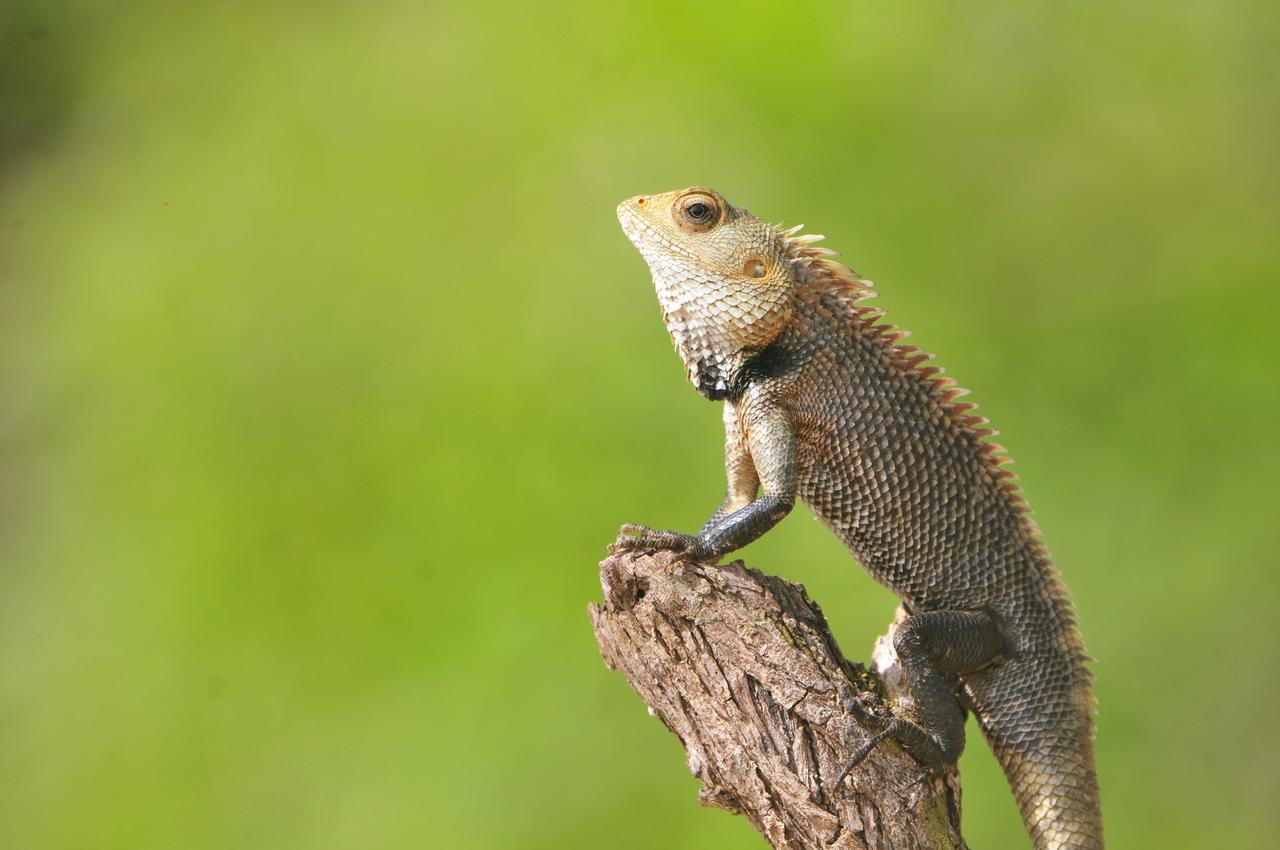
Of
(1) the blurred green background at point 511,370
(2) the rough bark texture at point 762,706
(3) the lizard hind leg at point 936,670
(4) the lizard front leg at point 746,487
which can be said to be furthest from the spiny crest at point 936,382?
(1) the blurred green background at point 511,370

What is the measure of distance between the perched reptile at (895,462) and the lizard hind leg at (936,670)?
0.02 m

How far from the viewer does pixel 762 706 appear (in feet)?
8.96

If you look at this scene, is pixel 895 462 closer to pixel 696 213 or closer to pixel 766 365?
pixel 766 365

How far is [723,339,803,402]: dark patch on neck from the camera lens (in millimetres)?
3240

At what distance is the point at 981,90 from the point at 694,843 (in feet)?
11.7

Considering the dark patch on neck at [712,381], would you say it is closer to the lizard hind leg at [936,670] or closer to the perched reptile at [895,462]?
the perched reptile at [895,462]

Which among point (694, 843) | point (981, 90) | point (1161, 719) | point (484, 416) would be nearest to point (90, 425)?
point (484, 416)

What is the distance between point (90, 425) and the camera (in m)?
5.59

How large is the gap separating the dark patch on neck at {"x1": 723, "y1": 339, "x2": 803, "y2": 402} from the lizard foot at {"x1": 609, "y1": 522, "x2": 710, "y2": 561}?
1.77 feet

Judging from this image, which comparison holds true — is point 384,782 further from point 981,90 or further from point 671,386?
point 981,90

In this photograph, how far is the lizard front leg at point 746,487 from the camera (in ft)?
9.46

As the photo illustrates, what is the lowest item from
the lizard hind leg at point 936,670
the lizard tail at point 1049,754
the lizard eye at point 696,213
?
the lizard tail at point 1049,754

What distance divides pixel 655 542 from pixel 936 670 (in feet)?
2.62

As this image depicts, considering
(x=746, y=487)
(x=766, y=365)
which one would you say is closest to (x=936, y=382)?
(x=766, y=365)
